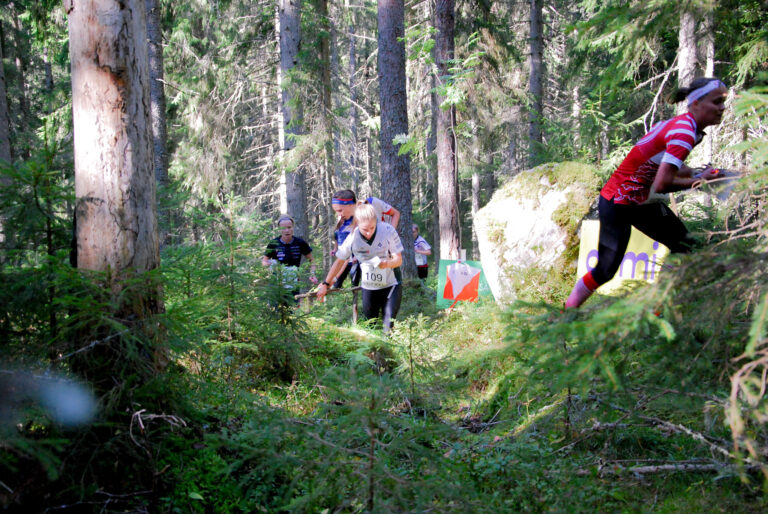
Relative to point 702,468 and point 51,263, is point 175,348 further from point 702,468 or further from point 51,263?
point 702,468

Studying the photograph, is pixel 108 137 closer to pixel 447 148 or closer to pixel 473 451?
pixel 473 451

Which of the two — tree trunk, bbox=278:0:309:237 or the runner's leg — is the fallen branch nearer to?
the runner's leg

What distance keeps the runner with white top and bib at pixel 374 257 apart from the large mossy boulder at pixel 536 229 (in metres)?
1.58

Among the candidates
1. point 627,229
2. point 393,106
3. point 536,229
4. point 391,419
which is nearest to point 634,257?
point 536,229

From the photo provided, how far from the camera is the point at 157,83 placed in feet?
38.9

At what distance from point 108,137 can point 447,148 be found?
8413 millimetres

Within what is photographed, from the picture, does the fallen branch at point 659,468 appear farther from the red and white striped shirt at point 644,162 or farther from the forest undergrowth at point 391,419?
the red and white striped shirt at point 644,162

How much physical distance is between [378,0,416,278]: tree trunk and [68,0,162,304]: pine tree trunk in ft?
22.5

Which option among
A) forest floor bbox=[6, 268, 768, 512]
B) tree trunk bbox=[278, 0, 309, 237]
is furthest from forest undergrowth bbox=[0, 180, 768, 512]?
tree trunk bbox=[278, 0, 309, 237]

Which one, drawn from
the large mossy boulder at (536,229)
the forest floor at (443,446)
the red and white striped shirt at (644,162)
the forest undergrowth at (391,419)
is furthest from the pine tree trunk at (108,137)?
the large mossy boulder at (536,229)

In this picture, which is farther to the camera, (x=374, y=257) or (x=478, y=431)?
(x=374, y=257)

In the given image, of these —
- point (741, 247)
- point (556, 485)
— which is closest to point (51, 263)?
point (556, 485)

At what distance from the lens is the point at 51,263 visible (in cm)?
282

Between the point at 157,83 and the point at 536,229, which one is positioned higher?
the point at 157,83
